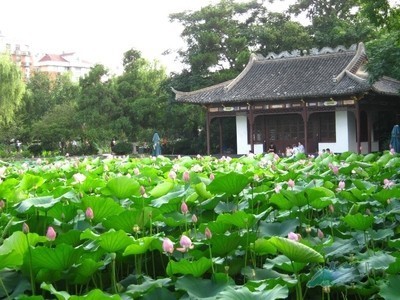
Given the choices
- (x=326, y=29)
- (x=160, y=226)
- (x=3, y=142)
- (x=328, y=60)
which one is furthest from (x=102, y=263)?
(x=3, y=142)

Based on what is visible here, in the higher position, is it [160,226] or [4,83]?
[4,83]

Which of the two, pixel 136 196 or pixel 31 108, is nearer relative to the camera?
pixel 136 196

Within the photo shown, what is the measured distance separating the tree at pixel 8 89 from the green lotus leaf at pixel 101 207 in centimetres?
3376

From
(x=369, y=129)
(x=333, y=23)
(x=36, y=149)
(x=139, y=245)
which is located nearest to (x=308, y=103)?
(x=369, y=129)

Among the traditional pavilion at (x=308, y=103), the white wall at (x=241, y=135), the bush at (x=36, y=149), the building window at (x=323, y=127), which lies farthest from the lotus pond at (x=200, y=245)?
the bush at (x=36, y=149)

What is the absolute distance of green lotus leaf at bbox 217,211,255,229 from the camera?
8.86 feet

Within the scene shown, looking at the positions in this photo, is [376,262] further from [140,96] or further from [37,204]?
[140,96]

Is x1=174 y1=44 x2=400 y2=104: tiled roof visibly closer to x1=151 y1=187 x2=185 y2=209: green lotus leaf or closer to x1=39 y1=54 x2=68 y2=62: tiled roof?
x1=151 y1=187 x2=185 y2=209: green lotus leaf

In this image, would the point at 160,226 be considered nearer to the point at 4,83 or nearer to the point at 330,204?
the point at 330,204

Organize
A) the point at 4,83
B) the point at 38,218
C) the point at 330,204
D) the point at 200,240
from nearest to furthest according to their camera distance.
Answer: the point at 200,240
the point at 38,218
the point at 330,204
the point at 4,83

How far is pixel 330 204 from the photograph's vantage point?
3.37 m

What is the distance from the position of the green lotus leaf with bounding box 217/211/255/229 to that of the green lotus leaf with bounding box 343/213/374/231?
488mm

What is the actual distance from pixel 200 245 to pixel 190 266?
39cm

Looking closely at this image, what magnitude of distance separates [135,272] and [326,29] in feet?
104
